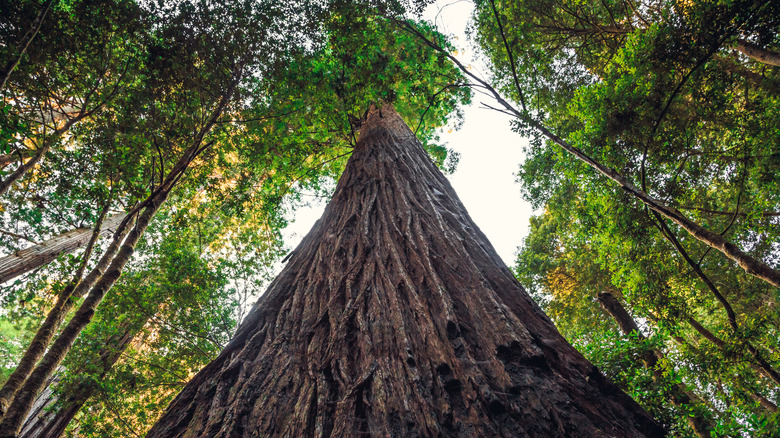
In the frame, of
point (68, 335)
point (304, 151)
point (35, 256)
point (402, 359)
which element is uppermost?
point (304, 151)

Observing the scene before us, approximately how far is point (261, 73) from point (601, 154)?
5932 mm

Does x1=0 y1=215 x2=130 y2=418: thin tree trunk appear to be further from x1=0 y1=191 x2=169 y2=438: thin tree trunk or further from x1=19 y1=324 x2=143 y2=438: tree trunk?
x1=19 y1=324 x2=143 y2=438: tree trunk

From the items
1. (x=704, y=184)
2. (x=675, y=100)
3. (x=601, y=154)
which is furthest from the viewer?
(x=704, y=184)

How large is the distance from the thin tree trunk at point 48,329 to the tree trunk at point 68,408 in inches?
73.9

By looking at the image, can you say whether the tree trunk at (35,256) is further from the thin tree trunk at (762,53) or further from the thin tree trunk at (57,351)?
the thin tree trunk at (762,53)

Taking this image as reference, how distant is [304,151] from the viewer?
6.54 meters

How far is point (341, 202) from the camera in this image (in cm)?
311

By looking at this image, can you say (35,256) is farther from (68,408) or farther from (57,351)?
(57,351)

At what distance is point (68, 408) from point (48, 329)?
10.1 ft

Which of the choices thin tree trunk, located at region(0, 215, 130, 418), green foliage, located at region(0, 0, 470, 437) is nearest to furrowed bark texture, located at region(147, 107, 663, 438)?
thin tree trunk, located at region(0, 215, 130, 418)

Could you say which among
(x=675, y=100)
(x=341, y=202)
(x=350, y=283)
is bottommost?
(x=350, y=283)

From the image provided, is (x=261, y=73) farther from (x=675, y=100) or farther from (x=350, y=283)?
(x=675, y=100)

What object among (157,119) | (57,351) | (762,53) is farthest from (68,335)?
(762,53)

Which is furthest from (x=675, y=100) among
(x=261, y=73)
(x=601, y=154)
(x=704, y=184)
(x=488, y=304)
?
(x=261, y=73)
